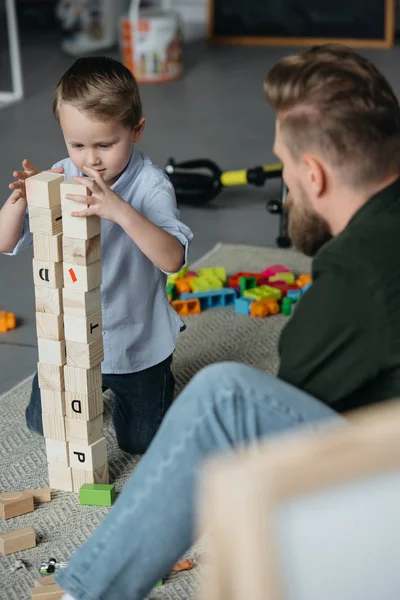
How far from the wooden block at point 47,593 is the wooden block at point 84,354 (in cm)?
32

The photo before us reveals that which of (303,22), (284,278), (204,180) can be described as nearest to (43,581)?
(284,278)

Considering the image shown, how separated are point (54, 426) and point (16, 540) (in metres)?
0.18

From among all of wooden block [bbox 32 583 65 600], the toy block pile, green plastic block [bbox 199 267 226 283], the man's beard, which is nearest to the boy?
the man's beard

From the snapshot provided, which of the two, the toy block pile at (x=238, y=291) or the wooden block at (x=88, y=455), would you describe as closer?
the wooden block at (x=88, y=455)

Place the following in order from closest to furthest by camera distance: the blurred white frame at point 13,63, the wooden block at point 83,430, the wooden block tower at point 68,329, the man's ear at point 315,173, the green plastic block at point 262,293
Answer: the man's ear at point 315,173 < the wooden block tower at point 68,329 < the wooden block at point 83,430 < the green plastic block at point 262,293 < the blurred white frame at point 13,63

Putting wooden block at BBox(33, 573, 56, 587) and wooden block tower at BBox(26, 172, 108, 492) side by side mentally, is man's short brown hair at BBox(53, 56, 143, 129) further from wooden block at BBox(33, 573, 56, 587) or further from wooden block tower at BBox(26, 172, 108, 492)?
wooden block at BBox(33, 573, 56, 587)

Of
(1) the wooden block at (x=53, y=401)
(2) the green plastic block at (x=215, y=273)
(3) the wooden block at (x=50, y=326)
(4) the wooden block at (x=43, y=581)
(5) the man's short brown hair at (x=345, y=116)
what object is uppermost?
(5) the man's short brown hair at (x=345, y=116)

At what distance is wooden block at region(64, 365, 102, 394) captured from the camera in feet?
4.55

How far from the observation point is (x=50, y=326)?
1.38 meters

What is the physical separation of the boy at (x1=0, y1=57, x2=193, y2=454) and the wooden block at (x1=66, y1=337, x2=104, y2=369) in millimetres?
148

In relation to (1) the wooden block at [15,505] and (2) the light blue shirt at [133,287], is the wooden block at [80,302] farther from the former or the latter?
(1) the wooden block at [15,505]

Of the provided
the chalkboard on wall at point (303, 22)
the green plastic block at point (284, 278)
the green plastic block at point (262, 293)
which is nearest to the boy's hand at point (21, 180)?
the green plastic block at point (262, 293)

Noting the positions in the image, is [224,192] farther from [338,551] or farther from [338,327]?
[338,551]

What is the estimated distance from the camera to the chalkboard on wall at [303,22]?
4941mm
